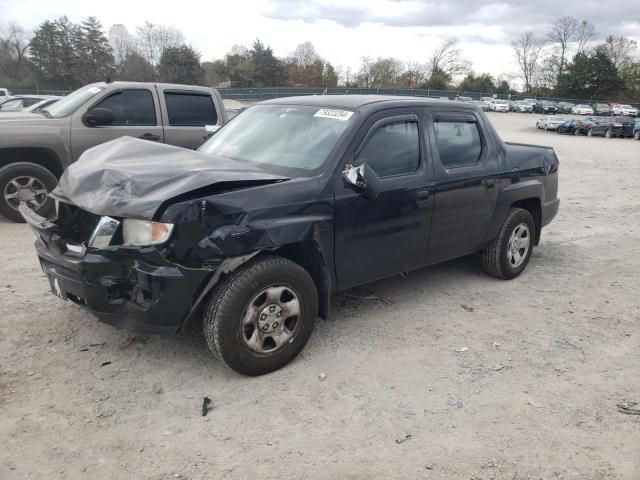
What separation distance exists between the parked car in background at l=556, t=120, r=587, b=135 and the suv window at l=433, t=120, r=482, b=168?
1374 inches

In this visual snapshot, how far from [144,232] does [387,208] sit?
1813 millimetres

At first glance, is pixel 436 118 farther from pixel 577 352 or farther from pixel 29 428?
pixel 29 428

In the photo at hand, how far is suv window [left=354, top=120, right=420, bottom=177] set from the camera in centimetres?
401

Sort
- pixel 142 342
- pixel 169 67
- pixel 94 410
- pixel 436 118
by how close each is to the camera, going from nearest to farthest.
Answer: pixel 94 410 → pixel 142 342 → pixel 436 118 → pixel 169 67

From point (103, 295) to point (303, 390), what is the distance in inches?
53.6

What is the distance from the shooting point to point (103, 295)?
3133mm

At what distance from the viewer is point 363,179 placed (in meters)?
3.66

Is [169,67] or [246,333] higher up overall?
[169,67]

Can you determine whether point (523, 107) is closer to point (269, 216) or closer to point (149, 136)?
point (149, 136)

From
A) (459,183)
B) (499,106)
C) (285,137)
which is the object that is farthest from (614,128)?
(285,137)

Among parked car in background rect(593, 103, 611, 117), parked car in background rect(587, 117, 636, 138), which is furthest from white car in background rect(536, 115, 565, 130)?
parked car in background rect(593, 103, 611, 117)

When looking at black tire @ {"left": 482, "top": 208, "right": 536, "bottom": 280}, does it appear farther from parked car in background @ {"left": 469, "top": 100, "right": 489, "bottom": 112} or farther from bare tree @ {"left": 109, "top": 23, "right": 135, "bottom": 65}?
bare tree @ {"left": 109, "top": 23, "right": 135, "bottom": 65}

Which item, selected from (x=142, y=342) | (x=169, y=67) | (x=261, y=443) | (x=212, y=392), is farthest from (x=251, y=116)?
(x=169, y=67)

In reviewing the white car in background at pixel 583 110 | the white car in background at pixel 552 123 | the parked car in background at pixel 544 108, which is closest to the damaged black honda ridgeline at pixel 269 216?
the white car in background at pixel 552 123
